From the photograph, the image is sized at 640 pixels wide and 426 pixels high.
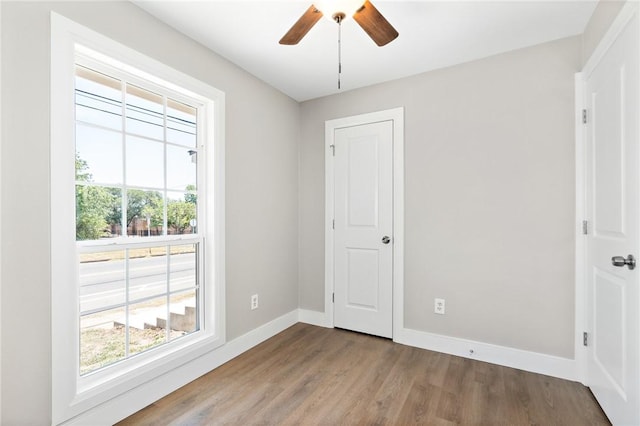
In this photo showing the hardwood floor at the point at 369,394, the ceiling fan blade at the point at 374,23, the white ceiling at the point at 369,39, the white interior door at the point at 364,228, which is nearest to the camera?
the ceiling fan blade at the point at 374,23

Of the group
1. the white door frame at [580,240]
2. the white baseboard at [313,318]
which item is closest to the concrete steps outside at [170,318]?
the white baseboard at [313,318]

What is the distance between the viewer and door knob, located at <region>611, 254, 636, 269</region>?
56.3 inches

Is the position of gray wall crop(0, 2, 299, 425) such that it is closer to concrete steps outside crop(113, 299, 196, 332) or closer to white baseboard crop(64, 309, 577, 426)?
white baseboard crop(64, 309, 577, 426)

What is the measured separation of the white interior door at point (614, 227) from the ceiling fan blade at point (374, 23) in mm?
1124

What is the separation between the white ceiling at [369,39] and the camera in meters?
1.88

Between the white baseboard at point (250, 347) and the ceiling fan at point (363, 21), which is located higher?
the ceiling fan at point (363, 21)

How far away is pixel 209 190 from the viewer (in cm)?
238

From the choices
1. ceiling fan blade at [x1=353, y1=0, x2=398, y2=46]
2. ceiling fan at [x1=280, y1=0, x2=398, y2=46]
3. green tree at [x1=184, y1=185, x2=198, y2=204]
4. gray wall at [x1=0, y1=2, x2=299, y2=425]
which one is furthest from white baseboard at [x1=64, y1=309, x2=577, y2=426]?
ceiling fan blade at [x1=353, y1=0, x2=398, y2=46]

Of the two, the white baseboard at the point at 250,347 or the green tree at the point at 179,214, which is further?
the green tree at the point at 179,214

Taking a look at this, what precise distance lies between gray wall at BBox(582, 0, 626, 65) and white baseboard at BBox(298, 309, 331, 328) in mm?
3083

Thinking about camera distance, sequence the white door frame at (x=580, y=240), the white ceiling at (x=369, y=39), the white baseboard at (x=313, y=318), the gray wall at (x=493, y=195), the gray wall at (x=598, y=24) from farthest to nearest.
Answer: the white baseboard at (x=313, y=318), the gray wall at (x=493, y=195), the white door frame at (x=580, y=240), the white ceiling at (x=369, y=39), the gray wall at (x=598, y=24)

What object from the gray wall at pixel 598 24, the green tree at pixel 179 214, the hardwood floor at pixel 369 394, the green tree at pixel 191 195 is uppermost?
the gray wall at pixel 598 24

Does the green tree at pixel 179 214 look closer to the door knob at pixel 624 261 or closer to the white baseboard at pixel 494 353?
the white baseboard at pixel 494 353

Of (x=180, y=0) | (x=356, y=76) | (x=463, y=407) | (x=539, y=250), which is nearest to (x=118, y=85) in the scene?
(x=180, y=0)
